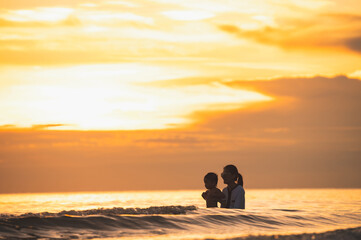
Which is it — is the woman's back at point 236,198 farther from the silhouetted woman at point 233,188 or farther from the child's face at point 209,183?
the child's face at point 209,183

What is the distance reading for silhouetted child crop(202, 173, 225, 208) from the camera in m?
18.4

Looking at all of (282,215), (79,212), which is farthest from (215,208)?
(79,212)

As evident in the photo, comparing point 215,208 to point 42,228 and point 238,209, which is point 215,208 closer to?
point 238,209

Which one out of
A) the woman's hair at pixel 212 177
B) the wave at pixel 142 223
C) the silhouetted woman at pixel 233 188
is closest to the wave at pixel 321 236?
the wave at pixel 142 223

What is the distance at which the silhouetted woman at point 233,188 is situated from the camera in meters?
18.0

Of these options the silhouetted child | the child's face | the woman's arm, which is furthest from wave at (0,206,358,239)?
the child's face

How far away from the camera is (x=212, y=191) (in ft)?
61.2

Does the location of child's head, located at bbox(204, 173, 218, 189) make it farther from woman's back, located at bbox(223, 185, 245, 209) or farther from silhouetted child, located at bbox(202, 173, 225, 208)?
woman's back, located at bbox(223, 185, 245, 209)

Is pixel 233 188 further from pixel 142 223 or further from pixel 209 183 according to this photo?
pixel 142 223

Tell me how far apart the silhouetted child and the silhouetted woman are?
0.74 feet

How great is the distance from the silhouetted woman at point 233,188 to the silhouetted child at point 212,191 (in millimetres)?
224

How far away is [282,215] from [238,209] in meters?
2.38

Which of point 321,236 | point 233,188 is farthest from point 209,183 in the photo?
point 321,236

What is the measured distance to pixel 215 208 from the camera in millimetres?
Answer: 18812
